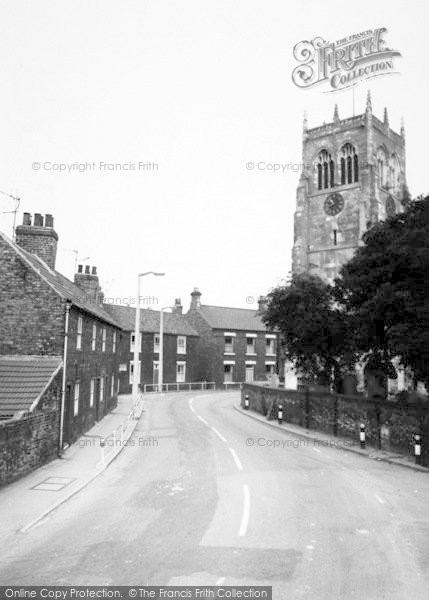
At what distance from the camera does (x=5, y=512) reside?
35.0ft

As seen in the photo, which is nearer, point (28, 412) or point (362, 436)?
point (28, 412)

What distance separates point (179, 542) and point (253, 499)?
11.4 feet

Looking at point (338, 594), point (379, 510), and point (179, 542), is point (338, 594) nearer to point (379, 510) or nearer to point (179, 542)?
point (179, 542)

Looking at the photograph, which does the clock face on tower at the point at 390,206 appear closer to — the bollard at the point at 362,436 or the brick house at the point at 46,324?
the bollard at the point at 362,436

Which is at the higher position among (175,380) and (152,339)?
(152,339)

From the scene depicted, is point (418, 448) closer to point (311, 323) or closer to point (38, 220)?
point (311, 323)

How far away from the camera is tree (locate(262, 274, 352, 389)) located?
85.4 ft

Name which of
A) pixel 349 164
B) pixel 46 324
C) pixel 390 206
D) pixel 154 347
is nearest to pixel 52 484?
pixel 46 324

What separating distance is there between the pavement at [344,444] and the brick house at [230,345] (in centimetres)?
3029

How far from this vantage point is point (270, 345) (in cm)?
6550

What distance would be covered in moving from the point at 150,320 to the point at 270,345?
61.7 feet

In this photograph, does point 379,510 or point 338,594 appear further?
point 379,510

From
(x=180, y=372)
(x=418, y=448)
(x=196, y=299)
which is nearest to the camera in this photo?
(x=418, y=448)

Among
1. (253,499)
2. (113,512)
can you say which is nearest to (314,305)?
(253,499)
